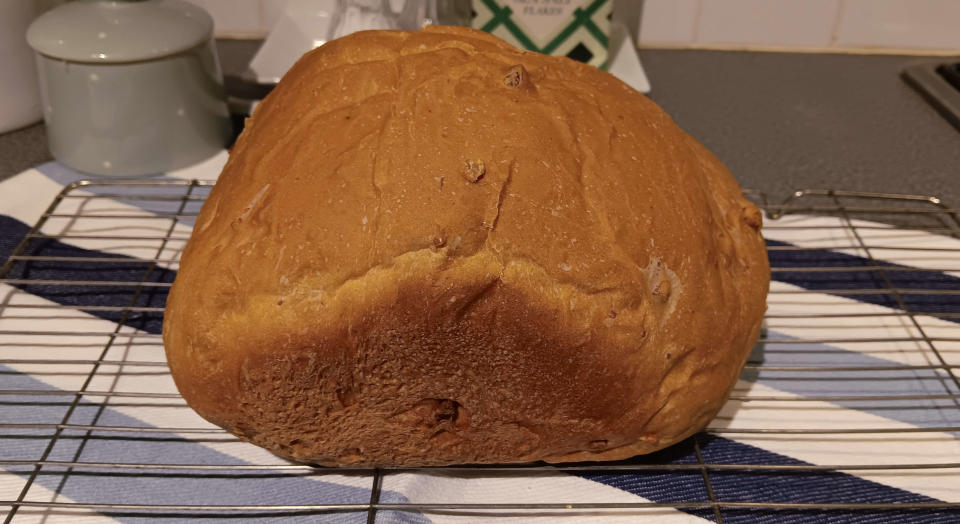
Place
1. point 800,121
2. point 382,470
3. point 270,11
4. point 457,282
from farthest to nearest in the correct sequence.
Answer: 1. point 270,11
2. point 800,121
3. point 382,470
4. point 457,282

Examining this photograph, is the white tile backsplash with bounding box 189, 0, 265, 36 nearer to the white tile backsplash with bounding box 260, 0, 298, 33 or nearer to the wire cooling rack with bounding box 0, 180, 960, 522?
the white tile backsplash with bounding box 260, 0, 298, 33

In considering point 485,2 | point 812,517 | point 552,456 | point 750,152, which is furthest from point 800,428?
point 485,2

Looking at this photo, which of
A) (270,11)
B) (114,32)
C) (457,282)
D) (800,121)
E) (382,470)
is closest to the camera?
(457,282)

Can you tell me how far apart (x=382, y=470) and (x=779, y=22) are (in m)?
1.54

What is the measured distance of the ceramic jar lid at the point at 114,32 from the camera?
1188mm

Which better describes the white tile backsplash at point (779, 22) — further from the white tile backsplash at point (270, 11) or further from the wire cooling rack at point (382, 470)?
the wire cooling rack at point (382, 470)

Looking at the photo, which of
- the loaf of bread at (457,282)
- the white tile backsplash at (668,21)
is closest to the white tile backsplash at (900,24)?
the white tile backsplash at (668,21)

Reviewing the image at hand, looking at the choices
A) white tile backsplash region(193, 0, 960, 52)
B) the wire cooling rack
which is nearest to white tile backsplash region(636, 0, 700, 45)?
white tile backsplash region(193, 0, 960, 52)

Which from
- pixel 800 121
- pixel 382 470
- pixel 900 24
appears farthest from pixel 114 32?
pixel 900 24

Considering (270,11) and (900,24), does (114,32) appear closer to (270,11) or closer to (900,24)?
(270,11)

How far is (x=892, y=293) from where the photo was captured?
41.8 inches

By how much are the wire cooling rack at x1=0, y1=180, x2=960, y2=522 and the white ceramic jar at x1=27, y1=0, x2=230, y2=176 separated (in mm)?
113

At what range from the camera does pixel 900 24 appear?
1796 mm

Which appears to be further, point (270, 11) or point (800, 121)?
point (270, 11)
